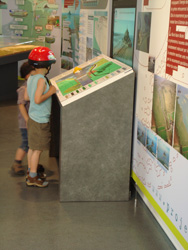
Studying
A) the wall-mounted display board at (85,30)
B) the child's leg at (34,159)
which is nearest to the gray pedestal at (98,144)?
the child's leg at (34,159)

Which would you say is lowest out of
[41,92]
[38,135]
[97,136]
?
[38,135]

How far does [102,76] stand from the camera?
166 inches

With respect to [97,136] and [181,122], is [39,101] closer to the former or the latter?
[97,136]

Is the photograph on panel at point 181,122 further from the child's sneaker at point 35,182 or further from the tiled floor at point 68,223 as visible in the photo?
the child's sneaker at point 35,182

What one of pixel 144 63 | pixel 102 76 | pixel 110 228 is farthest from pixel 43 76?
pixel 110 228

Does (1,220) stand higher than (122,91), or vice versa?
(122,91)

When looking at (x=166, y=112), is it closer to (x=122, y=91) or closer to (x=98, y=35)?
(x=122, y=91)

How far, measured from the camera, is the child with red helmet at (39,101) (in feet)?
14.4

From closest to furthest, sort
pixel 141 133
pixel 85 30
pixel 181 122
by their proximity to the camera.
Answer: pixel 181 122
pixel 141 133
pixel 85 30

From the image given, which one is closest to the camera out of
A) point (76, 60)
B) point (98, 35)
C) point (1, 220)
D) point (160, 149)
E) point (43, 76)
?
point (160, 149)

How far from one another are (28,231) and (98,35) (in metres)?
2.98

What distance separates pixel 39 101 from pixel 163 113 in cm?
134

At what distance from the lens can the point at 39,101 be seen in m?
4.39

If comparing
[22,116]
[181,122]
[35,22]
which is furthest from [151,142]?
[35,22]
